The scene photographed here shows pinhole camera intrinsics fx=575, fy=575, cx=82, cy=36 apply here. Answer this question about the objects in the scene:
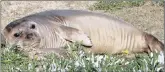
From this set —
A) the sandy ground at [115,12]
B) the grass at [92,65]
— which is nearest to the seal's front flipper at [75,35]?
the grass at [92,65]

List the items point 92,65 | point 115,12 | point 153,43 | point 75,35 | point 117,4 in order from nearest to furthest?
point 92,65 → point 75,35 → point 153,43 → point 115,12 → point 117,4

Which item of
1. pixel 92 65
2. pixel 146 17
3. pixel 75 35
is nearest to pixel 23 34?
pixel 75 35

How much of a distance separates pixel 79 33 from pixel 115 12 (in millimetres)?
2844

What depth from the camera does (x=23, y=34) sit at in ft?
24.0

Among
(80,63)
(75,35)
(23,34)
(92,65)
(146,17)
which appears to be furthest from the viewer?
(146,17)

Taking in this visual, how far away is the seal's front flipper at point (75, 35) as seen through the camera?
7.50 meters

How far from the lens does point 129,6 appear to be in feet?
35.1

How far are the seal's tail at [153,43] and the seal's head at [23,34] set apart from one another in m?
1.56

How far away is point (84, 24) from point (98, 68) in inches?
97.1

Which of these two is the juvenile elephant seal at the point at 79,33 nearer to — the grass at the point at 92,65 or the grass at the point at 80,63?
the grass at the point at 80,63

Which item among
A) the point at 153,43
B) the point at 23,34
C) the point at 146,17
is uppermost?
the point at 23,34

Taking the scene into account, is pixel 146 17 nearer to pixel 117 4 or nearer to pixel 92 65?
pixel 117 4

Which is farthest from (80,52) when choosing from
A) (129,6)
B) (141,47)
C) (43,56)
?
(129,6)

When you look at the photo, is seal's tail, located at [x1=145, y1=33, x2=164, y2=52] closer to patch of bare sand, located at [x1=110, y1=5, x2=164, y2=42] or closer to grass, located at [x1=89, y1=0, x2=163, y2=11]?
patch of bare sand, located at [x1=110, y1=5, x2=164, y2=42]
